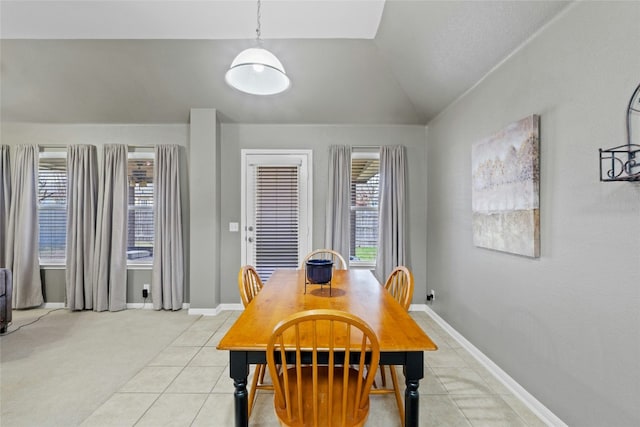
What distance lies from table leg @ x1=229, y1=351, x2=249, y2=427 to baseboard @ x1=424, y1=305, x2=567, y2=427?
1.79 metres

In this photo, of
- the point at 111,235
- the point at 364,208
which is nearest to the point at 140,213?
the point at 111,235


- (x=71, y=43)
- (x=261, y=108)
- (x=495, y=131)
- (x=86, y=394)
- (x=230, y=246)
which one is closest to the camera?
(x=86, y=394)

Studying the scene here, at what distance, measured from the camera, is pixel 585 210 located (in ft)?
4.92

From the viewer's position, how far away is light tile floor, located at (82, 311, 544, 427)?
176cm

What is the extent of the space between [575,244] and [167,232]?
3.97m

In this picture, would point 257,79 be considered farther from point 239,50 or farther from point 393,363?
point 393,363

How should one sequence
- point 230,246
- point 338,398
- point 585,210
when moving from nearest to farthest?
point 338,398
point 585,210
point 230,246

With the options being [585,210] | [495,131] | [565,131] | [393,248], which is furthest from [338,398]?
[393,248]

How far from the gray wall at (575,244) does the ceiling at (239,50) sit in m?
0.36

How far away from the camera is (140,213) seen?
3.92m

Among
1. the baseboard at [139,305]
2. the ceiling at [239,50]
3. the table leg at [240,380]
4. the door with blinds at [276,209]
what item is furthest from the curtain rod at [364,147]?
the baseboard at [139,305]

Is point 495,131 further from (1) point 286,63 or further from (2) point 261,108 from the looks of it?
(2) point 261,108

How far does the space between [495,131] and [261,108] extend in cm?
259

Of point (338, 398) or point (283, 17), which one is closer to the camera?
point (338, 398)
